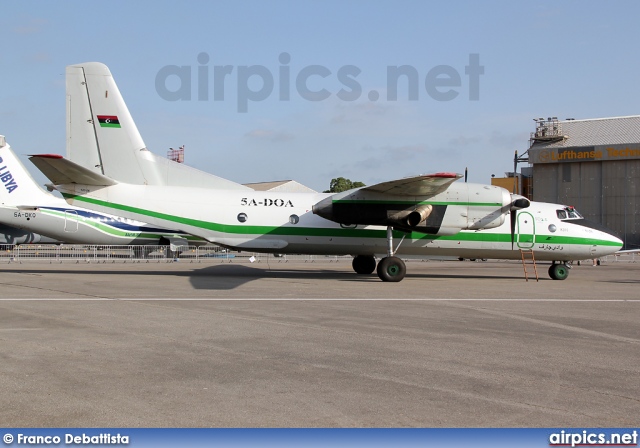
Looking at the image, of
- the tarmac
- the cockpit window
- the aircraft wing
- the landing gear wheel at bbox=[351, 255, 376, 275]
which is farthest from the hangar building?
the tarmac

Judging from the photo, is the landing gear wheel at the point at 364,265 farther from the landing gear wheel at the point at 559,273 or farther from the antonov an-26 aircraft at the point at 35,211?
the antonov an-26 aircraft at the point at 35,211

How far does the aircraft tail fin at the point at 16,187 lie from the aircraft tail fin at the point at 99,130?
6304 mm

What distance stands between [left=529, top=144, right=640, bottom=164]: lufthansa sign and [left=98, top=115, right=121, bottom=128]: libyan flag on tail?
52.4 meters

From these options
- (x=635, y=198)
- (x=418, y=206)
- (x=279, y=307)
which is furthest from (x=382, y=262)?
(x=635, y=198)

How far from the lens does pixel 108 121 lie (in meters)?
21.4

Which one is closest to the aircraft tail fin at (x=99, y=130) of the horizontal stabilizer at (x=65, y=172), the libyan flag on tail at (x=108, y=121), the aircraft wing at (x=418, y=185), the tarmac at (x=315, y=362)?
the libyan flag on tail at (x=108, y=121)

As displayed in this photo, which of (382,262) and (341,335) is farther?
(382,262)

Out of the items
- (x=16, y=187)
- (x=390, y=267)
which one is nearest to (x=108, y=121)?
(x=16, y=187)

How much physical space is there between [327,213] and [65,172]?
28.3 ft

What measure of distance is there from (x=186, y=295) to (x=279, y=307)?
3.30 m

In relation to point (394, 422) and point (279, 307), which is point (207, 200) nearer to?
point (279, 307)

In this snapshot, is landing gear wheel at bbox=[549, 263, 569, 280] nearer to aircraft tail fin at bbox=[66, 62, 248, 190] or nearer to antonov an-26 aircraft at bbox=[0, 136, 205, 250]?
antonov an-26 aircraft at bbox=[0, 136, 205, 250]

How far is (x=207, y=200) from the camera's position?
20875mm

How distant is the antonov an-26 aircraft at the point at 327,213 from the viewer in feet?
65.6
